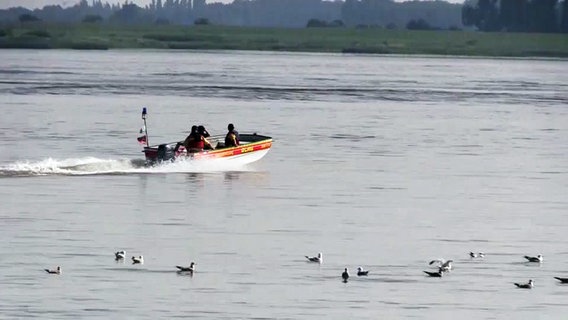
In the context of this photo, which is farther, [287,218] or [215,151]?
[215,151]

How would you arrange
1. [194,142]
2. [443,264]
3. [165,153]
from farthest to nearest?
[194,142]
[165,153]
[443,264]

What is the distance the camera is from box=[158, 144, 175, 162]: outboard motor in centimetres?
4675

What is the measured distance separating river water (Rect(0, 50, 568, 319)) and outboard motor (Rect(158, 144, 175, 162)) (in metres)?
0.39

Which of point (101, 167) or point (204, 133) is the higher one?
point (204, 133)

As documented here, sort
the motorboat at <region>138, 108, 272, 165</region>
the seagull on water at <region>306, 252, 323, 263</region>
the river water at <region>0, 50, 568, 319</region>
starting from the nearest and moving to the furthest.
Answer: the river water at <region>0, 50, 568, 319</region> < the seagull on water at <region>306, 252, 323, 263</region> < the motorboat at <region>138, 108, 272, 165</region>

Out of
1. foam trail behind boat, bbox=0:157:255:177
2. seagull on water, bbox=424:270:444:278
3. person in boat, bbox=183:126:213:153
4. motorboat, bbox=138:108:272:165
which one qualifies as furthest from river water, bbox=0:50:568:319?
person in boat, bbox=183:126:213:153

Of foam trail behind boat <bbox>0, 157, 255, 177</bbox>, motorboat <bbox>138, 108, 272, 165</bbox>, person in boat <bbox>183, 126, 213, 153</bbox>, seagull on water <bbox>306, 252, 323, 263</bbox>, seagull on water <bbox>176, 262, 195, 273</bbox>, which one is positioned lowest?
foam trail behind boat <bbox>0, 157, 255, 177</bbox>

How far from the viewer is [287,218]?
3872 centimetres

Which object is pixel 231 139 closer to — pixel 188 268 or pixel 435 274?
pixel 188 268

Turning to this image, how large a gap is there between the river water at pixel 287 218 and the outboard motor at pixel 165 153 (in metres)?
0.39

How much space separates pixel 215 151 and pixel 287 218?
9426 mm

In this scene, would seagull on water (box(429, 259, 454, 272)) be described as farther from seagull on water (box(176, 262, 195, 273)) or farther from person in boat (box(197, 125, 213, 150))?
person in boat (box(197, 125, 213, 150))

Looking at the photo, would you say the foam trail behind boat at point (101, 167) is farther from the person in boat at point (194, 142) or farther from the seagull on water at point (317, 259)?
the seagull on water at point (317, 259)

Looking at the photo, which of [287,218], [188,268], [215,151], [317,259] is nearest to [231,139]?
[215,151]
